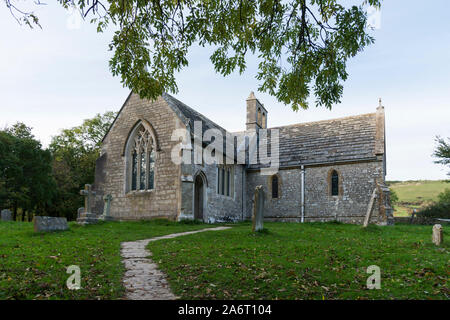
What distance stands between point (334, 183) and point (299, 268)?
1804 centimetres

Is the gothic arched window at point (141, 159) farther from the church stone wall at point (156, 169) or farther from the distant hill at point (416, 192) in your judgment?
the distant hill at point (416, 192)

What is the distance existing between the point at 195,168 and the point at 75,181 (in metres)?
21.4

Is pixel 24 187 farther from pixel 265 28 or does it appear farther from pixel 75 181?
pixel 265 28

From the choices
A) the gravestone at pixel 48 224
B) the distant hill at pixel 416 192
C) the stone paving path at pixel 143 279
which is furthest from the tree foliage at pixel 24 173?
the distant hill at pixel 416 192

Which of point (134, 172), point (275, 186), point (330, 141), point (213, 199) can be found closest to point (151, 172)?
point (134, 172)

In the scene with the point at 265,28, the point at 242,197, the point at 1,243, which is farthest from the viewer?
the point at 242,197

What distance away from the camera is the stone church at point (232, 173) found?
67.0 ft

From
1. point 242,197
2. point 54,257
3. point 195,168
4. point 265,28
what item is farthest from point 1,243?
point 242,197

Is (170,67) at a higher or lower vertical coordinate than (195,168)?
higher

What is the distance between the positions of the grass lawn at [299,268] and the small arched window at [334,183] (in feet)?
→ 41.5

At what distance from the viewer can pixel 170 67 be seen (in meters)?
8.27

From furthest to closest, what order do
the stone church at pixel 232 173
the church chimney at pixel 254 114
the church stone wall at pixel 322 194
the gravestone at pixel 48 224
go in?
the church chimney at pixel 254 114 → the church stone wall at pixel 322 194 → the stone church at pixel 232 173 → the gravestone at pixel 48 224

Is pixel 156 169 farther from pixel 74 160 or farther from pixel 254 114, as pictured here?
pixel 74 160
